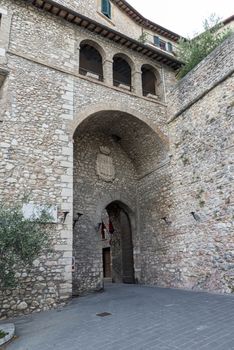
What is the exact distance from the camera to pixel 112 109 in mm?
9164

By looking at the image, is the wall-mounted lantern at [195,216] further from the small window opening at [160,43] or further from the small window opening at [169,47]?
the small window opening at [169,47]

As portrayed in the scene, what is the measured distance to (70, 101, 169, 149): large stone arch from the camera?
27.3ft


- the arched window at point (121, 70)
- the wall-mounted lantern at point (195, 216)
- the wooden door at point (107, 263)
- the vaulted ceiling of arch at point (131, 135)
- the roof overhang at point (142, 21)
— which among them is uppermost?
the roof overhang at point (142, 21)

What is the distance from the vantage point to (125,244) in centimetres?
1157

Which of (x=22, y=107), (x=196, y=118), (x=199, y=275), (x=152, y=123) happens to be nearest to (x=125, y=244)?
(x=199, y=275)

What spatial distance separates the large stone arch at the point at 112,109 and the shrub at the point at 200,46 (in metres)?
2.92

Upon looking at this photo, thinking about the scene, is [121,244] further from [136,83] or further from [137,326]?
[137,326]

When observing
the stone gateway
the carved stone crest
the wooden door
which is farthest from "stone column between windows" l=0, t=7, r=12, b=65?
the wooden door

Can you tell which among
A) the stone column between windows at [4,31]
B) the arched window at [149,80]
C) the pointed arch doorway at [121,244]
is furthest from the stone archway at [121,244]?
the stone column between windows at [4,31]

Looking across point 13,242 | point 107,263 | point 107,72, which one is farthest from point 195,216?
point 107,263

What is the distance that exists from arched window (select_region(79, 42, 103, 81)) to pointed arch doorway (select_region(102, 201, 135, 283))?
5543 millimetres

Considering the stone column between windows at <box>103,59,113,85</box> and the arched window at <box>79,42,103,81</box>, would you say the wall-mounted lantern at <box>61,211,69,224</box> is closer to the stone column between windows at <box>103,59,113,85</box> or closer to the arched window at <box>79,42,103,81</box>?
the stone column between windows at <box>103,59,113,85</box>

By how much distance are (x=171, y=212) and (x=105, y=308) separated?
4166 millimetres

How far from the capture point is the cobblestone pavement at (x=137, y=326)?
3549 millimetres
